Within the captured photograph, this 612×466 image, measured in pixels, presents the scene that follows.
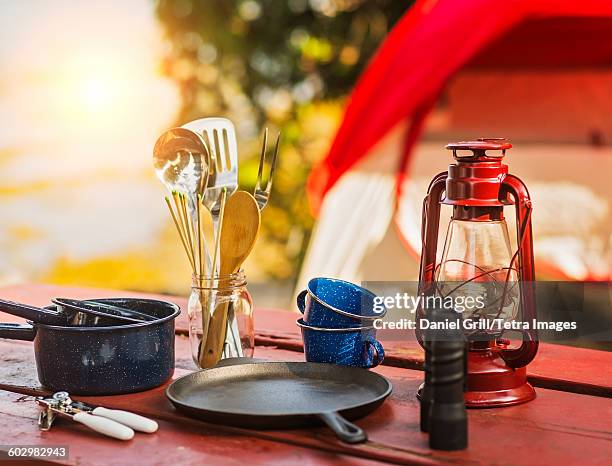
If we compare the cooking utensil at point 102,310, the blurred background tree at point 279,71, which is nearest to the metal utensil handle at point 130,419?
the cooking utensil at point 102,310

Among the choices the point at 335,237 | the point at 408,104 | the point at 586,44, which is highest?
the point at 586,44

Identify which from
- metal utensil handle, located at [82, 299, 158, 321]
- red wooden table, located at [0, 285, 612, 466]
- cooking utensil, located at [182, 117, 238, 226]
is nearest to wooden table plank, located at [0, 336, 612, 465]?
red wooden table, located at [0, 285, 612, 466]

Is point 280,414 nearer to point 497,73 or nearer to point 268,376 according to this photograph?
point 268,376

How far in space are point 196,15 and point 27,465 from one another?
10.3 ft

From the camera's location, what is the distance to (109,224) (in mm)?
A: 4328

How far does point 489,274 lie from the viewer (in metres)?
0.95

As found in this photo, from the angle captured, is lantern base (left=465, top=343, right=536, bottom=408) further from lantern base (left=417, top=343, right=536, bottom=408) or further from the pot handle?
the pot handle

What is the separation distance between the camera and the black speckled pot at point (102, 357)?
96 cm

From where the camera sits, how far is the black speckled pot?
3.16ft

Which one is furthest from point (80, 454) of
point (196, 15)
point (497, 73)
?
point (196, 15)

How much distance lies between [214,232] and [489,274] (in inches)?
12.4

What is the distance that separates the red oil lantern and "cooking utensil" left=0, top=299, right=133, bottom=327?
35cm

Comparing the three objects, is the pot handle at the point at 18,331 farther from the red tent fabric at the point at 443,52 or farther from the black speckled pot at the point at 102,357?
the red tent fabric at the point at 443,52

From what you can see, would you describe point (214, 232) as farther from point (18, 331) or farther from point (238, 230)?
point (18, 331)
